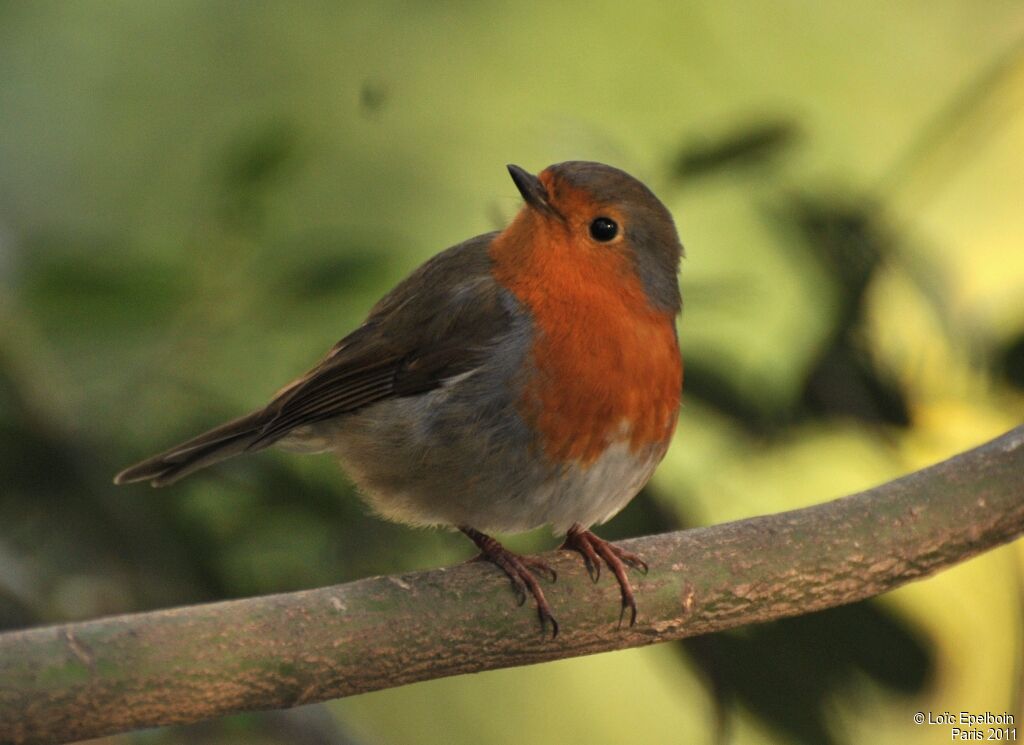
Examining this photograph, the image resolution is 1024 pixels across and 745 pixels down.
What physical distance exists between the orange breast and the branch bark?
0.93ft

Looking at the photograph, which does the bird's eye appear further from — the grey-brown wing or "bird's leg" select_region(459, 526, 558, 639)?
"bird's leg" select_region(459, 526, 558, 639)

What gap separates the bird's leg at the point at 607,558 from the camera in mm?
2779

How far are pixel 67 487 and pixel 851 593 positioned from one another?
172 centimetres

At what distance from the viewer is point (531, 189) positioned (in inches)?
126

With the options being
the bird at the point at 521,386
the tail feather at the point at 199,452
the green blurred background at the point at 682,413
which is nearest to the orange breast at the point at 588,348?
the bird at the point at 521,386

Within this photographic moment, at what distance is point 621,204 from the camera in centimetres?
326

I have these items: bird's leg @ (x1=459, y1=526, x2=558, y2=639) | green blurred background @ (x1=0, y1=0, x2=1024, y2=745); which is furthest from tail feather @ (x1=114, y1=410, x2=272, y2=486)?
bird's leg @ (x1=459, y1=526, x2=558, y2=639)

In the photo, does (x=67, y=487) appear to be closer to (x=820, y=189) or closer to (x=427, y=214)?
(x=820, y=189)

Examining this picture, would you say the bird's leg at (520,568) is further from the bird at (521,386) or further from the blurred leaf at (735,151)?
the blurred leaf at (735,151)

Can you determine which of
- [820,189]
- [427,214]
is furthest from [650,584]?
[427,214]

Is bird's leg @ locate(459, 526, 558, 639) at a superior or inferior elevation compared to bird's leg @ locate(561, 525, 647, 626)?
inferior

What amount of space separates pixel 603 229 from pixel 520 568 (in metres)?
0.84

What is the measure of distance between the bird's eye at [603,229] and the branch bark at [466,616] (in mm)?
710

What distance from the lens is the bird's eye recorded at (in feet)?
10.7
